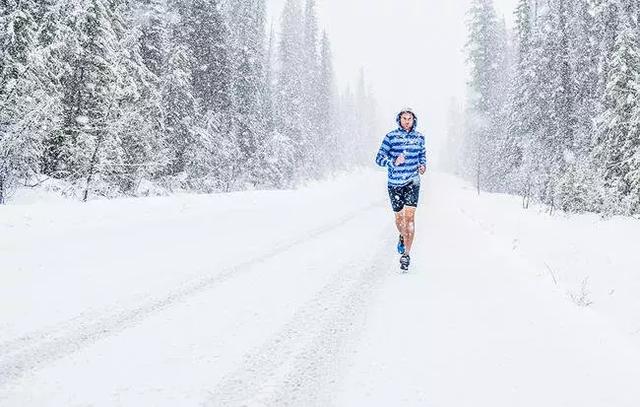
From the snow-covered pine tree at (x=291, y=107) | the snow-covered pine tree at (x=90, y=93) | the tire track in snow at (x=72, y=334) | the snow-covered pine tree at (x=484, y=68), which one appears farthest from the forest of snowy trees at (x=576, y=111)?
the snow-covered pine tree at (x=291, y=107)

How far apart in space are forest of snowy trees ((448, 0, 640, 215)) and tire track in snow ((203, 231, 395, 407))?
12.9m

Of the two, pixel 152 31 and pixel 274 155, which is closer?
pixel 152 31

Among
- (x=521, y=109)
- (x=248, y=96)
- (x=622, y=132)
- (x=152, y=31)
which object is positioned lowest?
(x=622, y=132)

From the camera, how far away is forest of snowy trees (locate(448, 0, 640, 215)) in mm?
16656

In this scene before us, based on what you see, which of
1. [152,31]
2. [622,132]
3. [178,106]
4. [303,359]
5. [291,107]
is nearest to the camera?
[303,359]

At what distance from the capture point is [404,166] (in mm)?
7465

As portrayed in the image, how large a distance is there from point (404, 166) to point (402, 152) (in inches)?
8.0

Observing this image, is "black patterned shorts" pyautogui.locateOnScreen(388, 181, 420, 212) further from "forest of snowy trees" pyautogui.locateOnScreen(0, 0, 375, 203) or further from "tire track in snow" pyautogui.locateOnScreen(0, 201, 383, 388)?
"forest of snowy trees" pyautogui.locateOnScreen(0, 0, 375, 203)

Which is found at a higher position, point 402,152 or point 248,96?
point 248,96

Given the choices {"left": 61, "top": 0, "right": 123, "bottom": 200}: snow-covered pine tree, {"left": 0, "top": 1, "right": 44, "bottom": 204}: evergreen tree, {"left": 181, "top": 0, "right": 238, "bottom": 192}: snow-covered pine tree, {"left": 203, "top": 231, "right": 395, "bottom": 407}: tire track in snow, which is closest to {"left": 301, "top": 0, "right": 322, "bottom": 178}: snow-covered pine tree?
{"left": 181, "top": 0, "right": 238, "bottom": 192}: snow-covered pine tree

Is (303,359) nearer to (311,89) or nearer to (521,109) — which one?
(521,109)

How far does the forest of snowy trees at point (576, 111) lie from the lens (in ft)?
54.6

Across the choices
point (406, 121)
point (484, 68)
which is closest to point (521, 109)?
point (484, 68)

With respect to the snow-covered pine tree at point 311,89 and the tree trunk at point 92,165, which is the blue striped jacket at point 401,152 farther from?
the snow-covered pine tree at point 311,89
